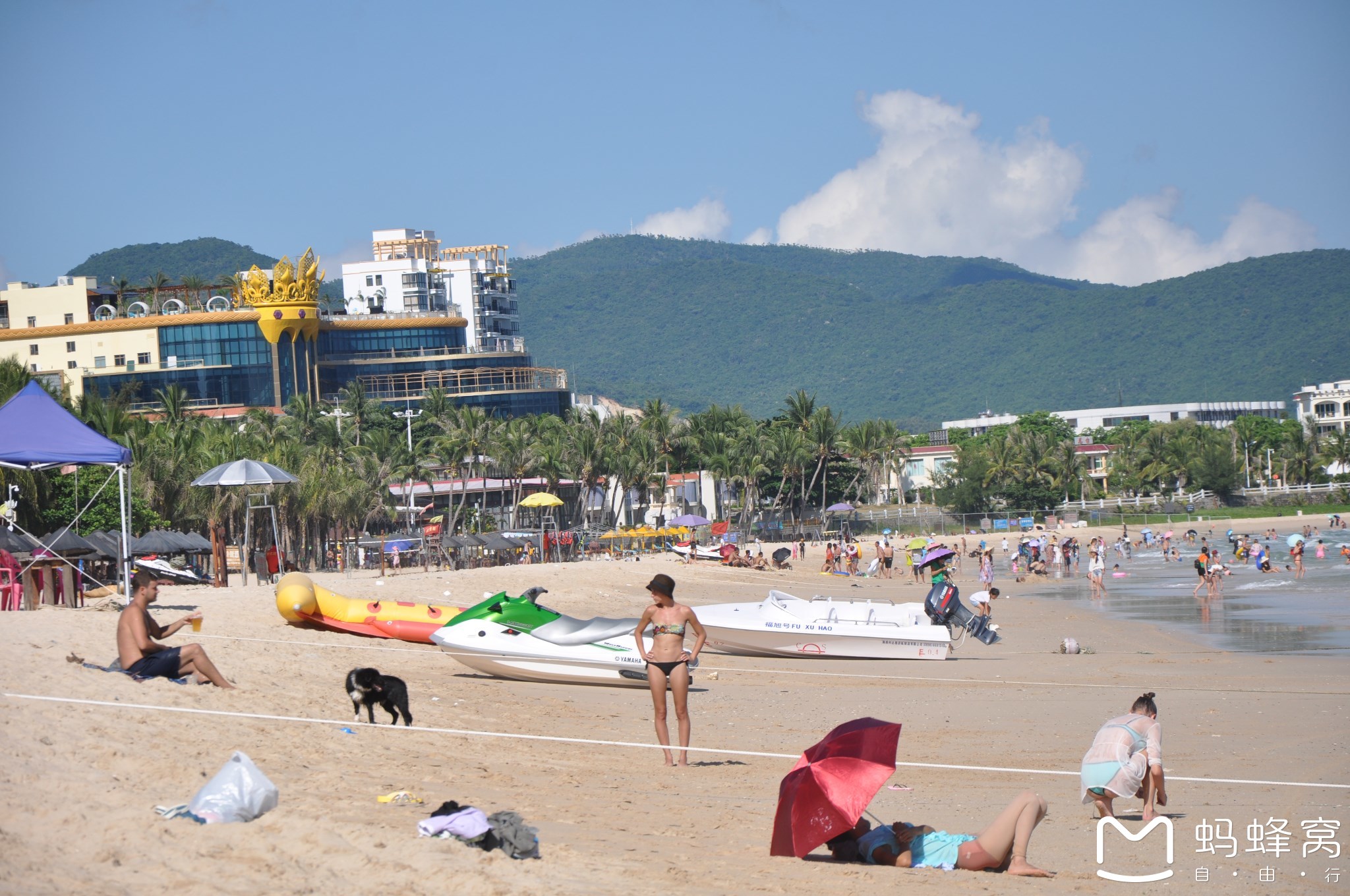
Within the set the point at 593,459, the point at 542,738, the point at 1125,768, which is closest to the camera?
the point at 1125,768

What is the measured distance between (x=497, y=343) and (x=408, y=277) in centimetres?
1067

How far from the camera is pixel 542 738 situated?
10148 mm

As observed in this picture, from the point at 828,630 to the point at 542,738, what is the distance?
30.2 ft

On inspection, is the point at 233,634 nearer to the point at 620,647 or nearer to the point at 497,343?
the point at 620,647

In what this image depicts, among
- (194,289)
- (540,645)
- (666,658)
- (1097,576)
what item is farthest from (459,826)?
(194,289)

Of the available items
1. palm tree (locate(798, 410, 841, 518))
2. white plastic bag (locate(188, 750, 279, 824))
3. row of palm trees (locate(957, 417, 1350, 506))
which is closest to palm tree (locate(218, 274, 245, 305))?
palm tree (locate(798, 410, 841, 518))

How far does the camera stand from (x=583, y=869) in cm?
614

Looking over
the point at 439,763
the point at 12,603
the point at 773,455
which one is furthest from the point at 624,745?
the point at 773,455

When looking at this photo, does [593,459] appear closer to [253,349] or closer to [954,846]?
[253,349]

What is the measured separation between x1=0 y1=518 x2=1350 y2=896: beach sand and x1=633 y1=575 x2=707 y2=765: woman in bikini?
1.10 feet

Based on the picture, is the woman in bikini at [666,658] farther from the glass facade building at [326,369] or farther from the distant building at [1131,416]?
the distant building at [1131,416]

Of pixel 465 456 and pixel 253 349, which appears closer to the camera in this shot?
pixel 465 456

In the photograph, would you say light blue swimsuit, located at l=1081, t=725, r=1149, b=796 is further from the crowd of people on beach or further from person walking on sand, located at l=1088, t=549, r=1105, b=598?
person walking on sand, located at l=1088, t=549, r=1105, b=598

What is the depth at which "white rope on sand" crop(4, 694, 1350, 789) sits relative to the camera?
29.1 feet
